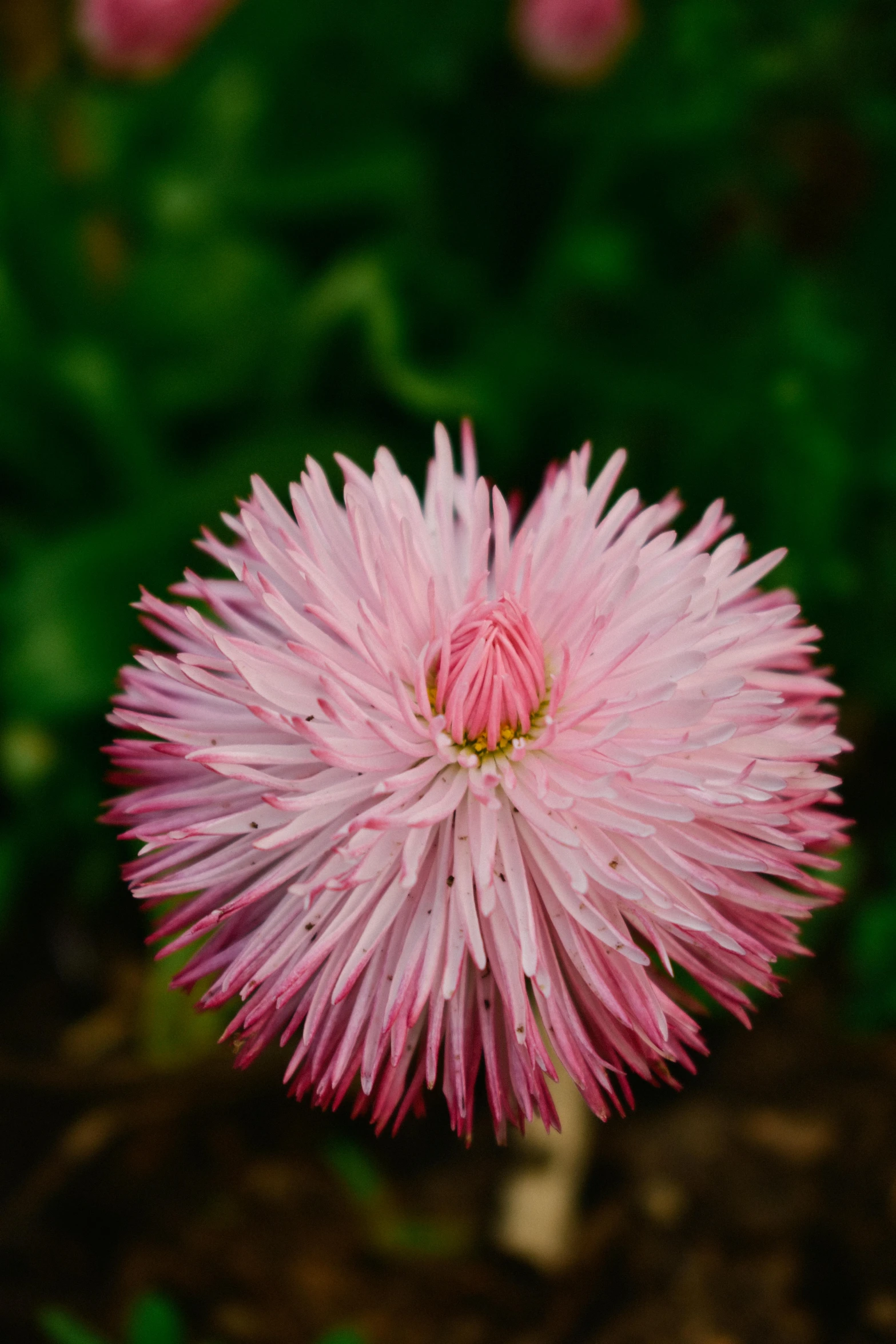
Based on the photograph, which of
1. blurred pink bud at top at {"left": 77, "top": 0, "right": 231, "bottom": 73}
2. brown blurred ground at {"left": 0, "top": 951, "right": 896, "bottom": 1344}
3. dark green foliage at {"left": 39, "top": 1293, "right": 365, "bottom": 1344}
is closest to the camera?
dark green foliage at {"left": 39, "top": 1293, "right": 365, "bottom": 1344}

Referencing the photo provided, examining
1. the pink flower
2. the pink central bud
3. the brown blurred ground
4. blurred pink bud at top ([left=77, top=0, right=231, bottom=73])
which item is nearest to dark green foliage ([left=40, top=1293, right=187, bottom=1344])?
the brown blurred ground

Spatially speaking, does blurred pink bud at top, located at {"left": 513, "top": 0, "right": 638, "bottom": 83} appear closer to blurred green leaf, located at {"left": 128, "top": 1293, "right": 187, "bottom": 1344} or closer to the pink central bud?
the pink central bud

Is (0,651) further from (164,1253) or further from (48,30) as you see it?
(48,30)

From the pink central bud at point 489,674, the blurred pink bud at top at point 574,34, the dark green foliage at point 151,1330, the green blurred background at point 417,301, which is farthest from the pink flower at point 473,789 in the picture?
the blurred pink bud at top at point 574,34

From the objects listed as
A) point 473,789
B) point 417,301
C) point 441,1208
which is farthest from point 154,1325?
point 417,301

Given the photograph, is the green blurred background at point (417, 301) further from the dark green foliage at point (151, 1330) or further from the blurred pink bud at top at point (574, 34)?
the dark green foliage at point (151, 1330)

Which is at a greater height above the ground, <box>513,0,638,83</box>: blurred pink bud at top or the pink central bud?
<box>513,0,638,83</box>: blurred pink bud at top

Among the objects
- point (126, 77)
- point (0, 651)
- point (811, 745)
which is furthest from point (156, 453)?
point (811, 745)
